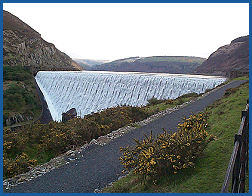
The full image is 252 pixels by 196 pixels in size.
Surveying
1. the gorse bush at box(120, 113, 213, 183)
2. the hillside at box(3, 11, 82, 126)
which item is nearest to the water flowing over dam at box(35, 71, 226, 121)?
the hillside at box(3, 11, 82, 126)

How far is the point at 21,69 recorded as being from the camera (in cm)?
3127

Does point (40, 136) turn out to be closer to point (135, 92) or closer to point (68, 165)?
point (68, 165)

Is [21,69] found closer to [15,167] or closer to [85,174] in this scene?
[15,167]

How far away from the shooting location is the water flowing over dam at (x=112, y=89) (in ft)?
54.7

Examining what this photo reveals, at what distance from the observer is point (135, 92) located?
18125 millimetres

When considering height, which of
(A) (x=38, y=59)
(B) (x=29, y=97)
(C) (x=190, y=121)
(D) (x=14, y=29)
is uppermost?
(D) (x=14, y=29)

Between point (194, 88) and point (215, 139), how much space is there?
39.2 ft

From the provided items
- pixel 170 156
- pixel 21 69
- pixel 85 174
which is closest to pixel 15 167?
pixel 85 174

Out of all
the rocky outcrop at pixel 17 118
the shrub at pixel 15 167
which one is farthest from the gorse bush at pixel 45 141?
the rocky outcrop at pixel 17 118

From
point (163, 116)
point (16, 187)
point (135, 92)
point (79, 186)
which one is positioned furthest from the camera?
point (135, 92)

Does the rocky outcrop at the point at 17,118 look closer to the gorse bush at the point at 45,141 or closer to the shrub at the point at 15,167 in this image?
the gorse bush at the point at 45,141

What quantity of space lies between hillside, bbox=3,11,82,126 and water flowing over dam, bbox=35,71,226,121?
2392 mm

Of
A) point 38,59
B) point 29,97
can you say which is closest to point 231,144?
point 29,97

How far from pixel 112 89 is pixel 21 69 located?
18.1m
